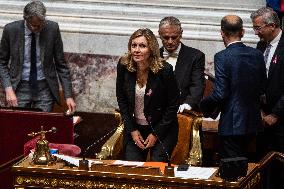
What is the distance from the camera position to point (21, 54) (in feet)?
27.8

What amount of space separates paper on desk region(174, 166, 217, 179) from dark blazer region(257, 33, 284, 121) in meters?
1.46

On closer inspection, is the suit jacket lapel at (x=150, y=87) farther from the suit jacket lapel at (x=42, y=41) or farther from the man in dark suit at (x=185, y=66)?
the suit jacket lapel at (x=42, y=41)

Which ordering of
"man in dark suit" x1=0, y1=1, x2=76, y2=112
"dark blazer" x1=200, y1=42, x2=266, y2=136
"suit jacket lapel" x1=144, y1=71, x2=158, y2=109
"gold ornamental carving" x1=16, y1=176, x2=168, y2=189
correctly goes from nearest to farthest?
"gold ornamental carving" x1=16, y1=176, x2=168, y2=189
"suit jacket lapel" x1=144, y1=71, x2=158, y2=109
"dark blazer" x1=200, y1=42, x2=266, y2=136
"man in dark suit" x1=0, y1=1, x2=76, y2=112

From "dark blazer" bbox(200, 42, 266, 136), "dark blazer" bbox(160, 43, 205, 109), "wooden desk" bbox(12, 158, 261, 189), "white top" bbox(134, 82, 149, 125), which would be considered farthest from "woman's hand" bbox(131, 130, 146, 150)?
"dark blazer" bbox(160, 43, 205, 109)

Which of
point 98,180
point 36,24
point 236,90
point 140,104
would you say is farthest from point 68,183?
point 36,24

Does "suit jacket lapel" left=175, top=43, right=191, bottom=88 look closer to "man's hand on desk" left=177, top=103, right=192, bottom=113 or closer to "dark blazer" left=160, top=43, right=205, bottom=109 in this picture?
"dark blazer" left=160, top=43, right=205, bottom=109

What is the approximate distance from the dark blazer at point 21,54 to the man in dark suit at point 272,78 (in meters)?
1.91

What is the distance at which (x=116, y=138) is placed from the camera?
7.62m

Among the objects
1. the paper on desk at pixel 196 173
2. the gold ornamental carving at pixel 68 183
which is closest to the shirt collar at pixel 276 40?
the paper on desk at pixel 196 173

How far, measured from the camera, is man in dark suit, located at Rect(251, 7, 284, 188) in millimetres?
7766

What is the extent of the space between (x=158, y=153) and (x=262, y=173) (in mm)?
885

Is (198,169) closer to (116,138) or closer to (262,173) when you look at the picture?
(262,173)

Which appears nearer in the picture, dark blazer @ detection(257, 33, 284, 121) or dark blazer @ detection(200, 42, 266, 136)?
dark blazer @ detection(200, 42, 266, 136)

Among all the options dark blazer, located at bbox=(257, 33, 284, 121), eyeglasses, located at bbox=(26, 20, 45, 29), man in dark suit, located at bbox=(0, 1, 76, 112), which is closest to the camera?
dark blazer, located at bbox=(257, 33, 284, 121)
